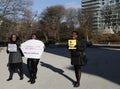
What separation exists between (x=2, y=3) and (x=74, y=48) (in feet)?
171

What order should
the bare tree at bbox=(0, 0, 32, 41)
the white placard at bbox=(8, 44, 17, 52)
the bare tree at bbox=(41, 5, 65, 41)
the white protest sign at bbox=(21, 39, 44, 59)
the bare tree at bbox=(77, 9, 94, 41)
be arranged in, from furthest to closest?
the bare tree at bbox=(41, 5, 65, 41), the bare tree at bbox=(77, 9, 94, 41), the bare tree at bbox=(0, 0, 32, 41), the white placard at bbox=(8, 44, 17, 52), the white protest sign at bbox=(21, 39, 44, 59)

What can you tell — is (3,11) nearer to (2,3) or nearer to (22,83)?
(2,3)

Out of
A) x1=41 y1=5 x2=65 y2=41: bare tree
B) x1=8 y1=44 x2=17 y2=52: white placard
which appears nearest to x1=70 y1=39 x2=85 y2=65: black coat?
x1=8 y1=44 x2=17 y2=52: white placard

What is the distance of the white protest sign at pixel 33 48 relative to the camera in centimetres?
1331

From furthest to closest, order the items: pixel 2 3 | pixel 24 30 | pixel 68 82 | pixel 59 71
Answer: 1. pixel 24 30
2. pixel 2 3
3. pixel 59 71
4. pixel 68 82

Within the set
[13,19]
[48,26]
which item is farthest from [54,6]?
[13,19]

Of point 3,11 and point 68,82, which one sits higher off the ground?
point 3,11

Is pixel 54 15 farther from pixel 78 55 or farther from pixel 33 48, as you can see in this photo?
pixel 78 55

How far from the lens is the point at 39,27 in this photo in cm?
9988

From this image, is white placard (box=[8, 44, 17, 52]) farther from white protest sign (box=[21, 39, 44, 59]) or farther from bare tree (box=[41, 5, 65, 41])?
bare tree (box=[41, 5, 65, 41])

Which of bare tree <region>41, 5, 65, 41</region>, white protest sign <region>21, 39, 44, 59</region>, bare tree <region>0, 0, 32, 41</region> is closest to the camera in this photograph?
white protest sign <region>21, 39, 44, 59</region>

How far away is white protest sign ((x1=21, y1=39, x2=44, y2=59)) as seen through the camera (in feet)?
43.7

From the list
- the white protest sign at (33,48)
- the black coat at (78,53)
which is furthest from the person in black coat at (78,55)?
the white protest sign at (33,48)

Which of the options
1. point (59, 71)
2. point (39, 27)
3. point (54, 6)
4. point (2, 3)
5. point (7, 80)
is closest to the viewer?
point (7, 80)
